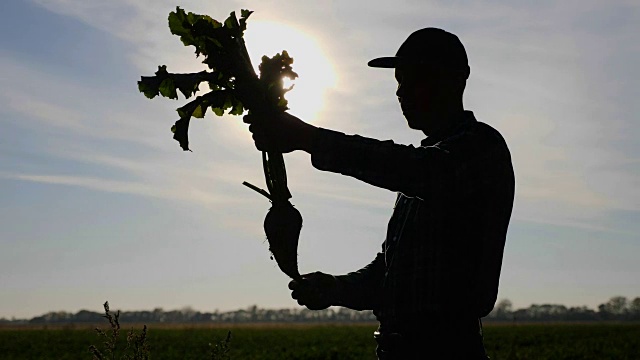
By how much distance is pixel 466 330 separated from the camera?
301cm

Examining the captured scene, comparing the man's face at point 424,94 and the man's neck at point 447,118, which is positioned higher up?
the man's face at point 424,94

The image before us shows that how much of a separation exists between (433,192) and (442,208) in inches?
4.8

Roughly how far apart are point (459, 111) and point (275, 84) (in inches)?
29.3

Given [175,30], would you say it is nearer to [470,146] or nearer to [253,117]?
[253,117]

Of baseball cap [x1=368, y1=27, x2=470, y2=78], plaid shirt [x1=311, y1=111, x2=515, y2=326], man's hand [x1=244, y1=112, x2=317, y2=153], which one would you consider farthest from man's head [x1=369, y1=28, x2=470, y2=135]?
man's hand [x1=244, y1=112, x2=317, y2=153]

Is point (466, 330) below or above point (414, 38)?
below

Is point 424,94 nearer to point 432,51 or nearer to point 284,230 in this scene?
point 432,51

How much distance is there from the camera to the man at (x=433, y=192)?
2.81 m

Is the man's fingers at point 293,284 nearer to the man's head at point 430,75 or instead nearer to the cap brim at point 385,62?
the man's head at point 430,75

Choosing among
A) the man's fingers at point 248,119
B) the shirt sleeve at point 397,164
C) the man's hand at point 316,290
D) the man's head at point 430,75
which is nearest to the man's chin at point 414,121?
the man's head at point 430,75

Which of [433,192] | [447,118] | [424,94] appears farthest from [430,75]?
[433,192]

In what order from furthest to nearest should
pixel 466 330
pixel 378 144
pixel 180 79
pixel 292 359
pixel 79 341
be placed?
pixel 79 341 < pixel 292 359 < pixel 180 79 < pixel 466 330 < pixel 378 144

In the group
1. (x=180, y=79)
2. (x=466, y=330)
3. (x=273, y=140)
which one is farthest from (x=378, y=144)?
(x=180, y=79)

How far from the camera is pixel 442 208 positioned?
9.61ft
